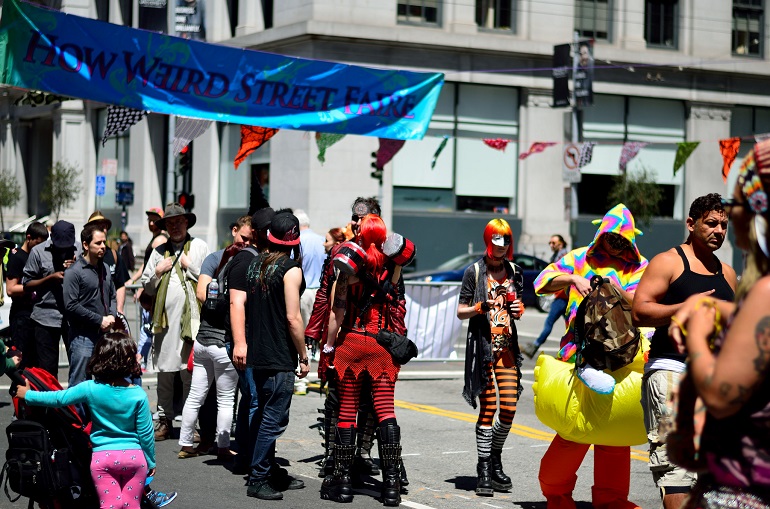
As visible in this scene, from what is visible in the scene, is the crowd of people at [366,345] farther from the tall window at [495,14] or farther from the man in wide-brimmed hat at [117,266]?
the tall window at [495,14]

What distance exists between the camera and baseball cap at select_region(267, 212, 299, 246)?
7.82m

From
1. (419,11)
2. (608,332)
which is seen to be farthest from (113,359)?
(419,11)

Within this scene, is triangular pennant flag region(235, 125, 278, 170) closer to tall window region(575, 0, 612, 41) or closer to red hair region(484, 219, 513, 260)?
red hair region(484, 219, 513, 260)

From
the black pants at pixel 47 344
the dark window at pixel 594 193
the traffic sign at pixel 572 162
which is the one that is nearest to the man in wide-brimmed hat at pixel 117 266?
the black pants at pixel 47 344

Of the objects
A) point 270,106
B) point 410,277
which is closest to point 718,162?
point 410,277

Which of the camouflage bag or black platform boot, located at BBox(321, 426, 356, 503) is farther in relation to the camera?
black platform boot, located at BBox(321, 426, 356, 503)

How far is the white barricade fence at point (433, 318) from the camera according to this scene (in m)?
14.7

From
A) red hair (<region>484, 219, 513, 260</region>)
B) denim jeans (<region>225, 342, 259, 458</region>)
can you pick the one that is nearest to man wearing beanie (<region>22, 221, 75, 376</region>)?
denim jeans (<region>225, 342, 259, 458</region>)

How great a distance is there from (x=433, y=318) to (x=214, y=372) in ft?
20.2

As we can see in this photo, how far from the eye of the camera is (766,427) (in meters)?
3.17

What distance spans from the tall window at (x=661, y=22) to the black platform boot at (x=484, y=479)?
102 ft

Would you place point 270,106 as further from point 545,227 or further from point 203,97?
point 545,227

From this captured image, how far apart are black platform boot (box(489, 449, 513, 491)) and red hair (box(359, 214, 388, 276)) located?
1605 mm

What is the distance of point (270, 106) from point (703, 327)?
8307 millimetres
